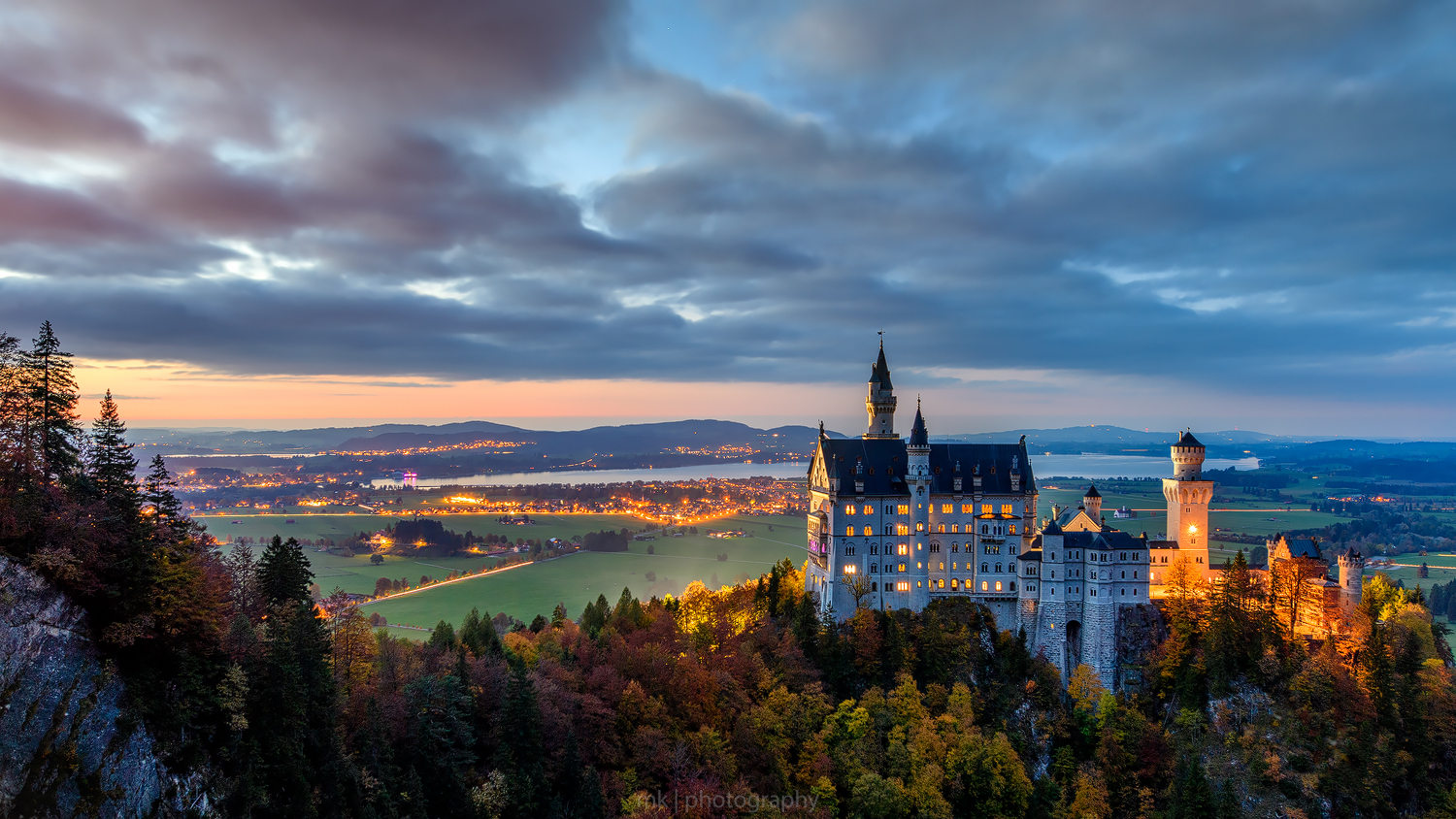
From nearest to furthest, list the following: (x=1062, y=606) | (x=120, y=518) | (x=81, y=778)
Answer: (x=81, y=778)
(x=120, y=518)
(x=1062, y=606)

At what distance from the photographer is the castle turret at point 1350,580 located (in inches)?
2933

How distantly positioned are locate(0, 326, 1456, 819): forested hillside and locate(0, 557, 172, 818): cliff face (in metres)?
0.11

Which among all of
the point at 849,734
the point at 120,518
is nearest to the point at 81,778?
the point at 120,518

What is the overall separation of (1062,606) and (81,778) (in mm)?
82710

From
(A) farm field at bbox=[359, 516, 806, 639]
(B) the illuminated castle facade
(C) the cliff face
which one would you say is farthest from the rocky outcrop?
(A) farm field at bbox=[359, 516, 806, 639]

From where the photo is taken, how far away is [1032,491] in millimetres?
90812

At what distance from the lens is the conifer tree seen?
40.8 m

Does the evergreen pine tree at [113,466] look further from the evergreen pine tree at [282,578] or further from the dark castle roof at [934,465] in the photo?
the dark castle roof at [934,465]

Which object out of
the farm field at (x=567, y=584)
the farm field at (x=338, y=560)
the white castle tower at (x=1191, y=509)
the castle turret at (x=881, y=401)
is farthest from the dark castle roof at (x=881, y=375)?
the farm field at (x=338, y=560)

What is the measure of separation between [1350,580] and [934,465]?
1612 inches

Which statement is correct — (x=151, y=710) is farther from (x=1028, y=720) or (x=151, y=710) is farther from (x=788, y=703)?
(x=1028, y=720)

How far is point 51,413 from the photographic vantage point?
41.9 meters

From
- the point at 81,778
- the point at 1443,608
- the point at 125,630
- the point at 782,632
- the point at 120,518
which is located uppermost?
the point at 120,518

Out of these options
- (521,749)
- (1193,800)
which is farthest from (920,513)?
(521,749)
